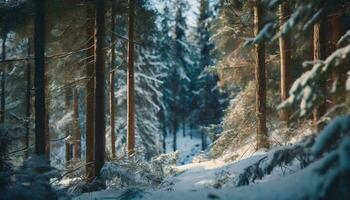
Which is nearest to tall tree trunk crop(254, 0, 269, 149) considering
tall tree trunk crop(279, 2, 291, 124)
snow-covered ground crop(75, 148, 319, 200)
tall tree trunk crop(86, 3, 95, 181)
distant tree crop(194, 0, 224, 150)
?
tall tree trunk crop(279, 2, 291, 124)

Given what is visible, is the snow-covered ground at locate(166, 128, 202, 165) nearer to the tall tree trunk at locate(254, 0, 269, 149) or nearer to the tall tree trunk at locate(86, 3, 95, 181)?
the tall tree trunk at locate(86, 3, 95, 181)

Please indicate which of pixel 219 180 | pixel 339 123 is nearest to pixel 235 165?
pixel 219 180

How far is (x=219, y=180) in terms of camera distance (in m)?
11.6

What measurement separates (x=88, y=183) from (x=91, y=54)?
4.49 meters

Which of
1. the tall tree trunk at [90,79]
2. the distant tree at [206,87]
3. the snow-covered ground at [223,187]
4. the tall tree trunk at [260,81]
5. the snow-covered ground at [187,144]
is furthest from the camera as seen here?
the snow-covered ground at [187,144]

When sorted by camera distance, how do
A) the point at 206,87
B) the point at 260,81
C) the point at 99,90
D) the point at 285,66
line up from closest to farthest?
the point at 99,90, the point at 260,81, the point at 285,66, the point at 206,87

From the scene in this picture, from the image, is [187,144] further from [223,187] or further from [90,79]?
[223,187]

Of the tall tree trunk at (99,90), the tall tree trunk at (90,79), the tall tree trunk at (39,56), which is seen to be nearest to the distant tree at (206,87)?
the tall tree trunk at (90,79)

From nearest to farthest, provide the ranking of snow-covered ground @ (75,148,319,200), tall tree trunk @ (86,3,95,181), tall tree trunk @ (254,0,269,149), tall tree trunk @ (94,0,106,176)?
snow-covered ground @ (75,148,319,200)
tall tree trunk @ (94,0,106,176)
tall tree trunk @ (254,0,269,149)
tall tree trunk @ (86,3,95,181)

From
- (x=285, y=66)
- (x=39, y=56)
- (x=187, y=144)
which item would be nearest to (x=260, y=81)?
(x=285, y=66)

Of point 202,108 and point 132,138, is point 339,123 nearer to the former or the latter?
point 132,138

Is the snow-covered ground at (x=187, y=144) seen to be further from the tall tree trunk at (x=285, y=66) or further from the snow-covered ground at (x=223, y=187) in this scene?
the snow-covered ground at (x=223, y=187)

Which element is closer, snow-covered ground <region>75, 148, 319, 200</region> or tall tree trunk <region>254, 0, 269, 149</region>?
snow-covered ground <region>75, 148, 319, 200</region>

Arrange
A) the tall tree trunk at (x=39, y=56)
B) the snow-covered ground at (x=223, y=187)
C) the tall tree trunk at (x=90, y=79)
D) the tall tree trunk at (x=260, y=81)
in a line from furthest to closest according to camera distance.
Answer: the tall tree trunk at (x=90, y=79) → the tall tree trunk at (x=260, y=81) → the tall tree trunk at (x=39, y=56) → the snow-covered ground at (x=223, y=187)
